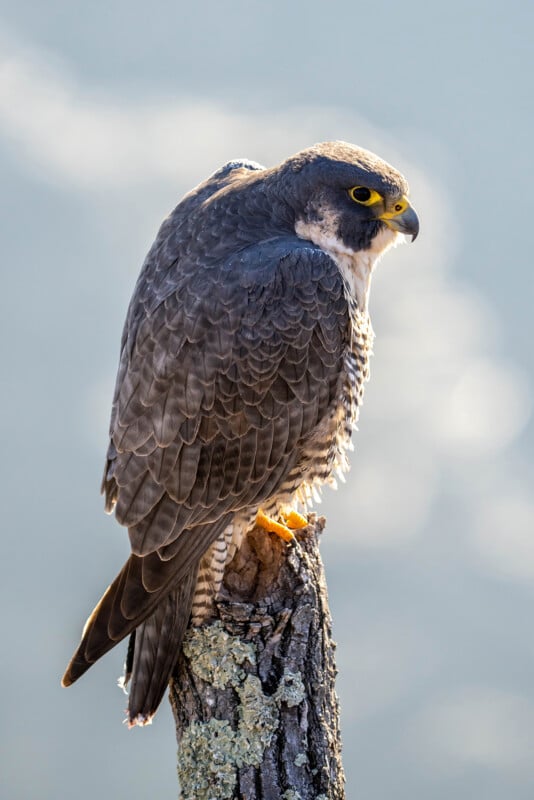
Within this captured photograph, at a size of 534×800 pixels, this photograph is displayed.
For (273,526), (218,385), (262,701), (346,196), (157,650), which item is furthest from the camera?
(346,196)

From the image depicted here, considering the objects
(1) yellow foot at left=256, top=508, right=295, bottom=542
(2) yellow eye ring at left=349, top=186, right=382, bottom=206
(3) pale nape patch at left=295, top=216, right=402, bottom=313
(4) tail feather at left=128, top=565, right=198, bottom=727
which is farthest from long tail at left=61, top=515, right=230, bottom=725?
(2) yellow eye ring at left=349, top=186, right=382, bottom=206

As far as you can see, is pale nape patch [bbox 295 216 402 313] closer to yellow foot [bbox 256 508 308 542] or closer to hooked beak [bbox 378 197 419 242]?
hooked beak [bbox 378 197 419 242]

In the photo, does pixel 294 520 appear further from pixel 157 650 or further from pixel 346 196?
pixel 346 196

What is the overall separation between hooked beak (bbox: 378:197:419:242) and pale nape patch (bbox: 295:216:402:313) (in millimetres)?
51

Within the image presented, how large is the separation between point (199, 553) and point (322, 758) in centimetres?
85

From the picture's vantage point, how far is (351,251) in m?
4.59

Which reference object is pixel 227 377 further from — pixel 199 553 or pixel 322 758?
pixel 322 758

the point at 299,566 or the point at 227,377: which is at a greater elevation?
the point at 227,377

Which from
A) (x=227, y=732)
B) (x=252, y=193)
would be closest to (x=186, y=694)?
(x=227, y=732)

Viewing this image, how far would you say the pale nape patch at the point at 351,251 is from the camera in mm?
4543

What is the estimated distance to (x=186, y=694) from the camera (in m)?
4.04

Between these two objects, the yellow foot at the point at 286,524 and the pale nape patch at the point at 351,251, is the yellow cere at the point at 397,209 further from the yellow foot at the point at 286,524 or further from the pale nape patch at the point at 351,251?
the yellow foot at the point at 286,524

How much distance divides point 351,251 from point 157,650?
1797 mm

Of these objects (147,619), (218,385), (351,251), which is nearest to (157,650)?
(147,619)
